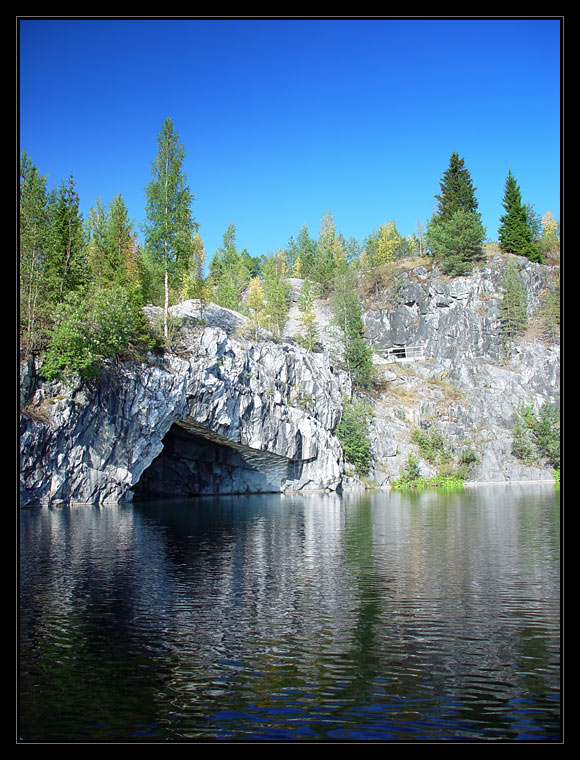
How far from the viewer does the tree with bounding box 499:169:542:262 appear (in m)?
106

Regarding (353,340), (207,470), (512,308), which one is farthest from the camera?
(512,308)

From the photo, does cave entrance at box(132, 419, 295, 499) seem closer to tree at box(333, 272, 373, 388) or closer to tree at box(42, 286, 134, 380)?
tree at box(42, 286, 134, 380)

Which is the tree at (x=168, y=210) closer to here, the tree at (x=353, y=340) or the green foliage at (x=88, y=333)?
the green foliage at (x=88, y=333)

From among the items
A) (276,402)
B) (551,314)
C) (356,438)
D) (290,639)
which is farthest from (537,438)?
(290,639)

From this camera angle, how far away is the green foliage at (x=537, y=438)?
8512cm

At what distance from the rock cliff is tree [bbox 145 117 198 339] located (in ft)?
21.9

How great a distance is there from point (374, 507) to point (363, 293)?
6711 centimetres

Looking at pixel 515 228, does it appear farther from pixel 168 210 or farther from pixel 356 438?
pixel 168 210

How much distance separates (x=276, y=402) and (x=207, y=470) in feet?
39.8

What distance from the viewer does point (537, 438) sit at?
85.9 metres

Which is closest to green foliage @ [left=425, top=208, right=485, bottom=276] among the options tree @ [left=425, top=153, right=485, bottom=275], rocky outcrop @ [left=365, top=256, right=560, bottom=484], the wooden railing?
tree @ [left=425, top=153, right=485, bottom=275]

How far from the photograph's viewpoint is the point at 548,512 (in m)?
41.6

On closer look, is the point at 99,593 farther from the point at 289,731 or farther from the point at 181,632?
the point at 289,731
